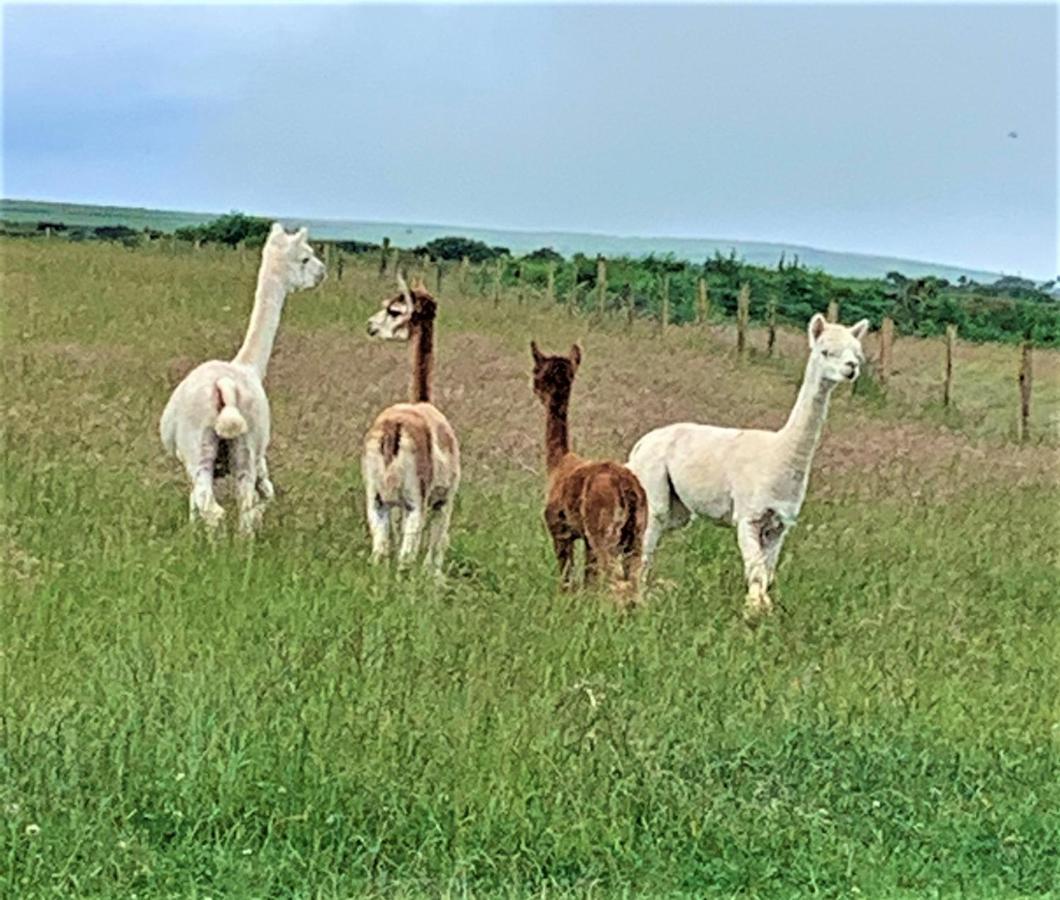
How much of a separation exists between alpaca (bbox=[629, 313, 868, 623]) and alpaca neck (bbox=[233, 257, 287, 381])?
2.67m

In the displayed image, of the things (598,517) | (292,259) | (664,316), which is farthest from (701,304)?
(598,517)

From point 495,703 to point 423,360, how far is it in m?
3.78

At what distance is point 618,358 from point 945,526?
7.43m

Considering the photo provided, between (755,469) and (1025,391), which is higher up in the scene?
(755,469)

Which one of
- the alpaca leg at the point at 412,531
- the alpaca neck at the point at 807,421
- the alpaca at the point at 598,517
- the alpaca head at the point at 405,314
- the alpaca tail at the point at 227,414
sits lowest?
the alpaca leg at the point at 412,531

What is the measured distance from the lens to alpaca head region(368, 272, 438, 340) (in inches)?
391

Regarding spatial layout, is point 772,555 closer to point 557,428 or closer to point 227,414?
point 557,428

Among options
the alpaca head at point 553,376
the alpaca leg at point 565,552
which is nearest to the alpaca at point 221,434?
the alpaca head at point 553,376

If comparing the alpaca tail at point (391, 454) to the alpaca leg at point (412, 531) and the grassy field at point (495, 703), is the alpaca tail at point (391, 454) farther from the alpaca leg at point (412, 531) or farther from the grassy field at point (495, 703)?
the grassy field at point (495, 703)

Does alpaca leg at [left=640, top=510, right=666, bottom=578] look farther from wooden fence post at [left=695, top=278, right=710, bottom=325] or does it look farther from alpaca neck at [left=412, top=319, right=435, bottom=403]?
wooden fence post at [left=695, top=278, right=710, bottom=325]

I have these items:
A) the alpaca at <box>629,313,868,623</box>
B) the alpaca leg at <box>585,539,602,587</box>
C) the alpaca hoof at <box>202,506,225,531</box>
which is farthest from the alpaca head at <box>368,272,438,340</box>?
the alpaca leg at <box>585,539,602,587</box>

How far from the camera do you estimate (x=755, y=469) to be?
9055 millimetres

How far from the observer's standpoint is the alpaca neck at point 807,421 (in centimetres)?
887

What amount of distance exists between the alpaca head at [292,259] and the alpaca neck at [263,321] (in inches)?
2.0
